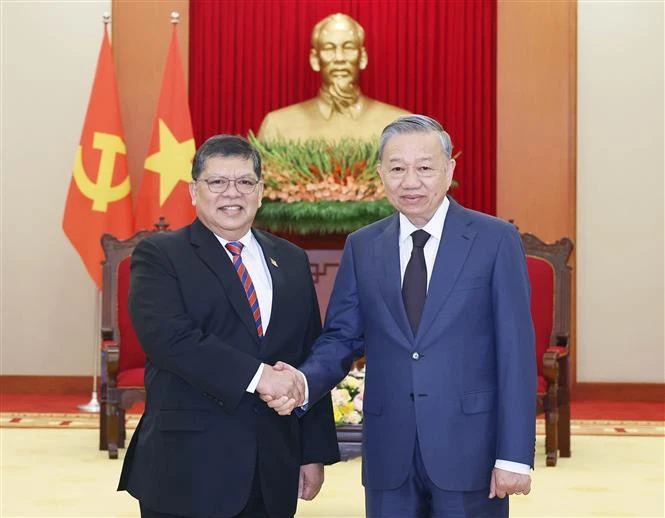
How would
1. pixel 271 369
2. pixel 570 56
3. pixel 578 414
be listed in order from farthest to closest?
pixel 570 56 → pixel 578 414 → pixel 271 369

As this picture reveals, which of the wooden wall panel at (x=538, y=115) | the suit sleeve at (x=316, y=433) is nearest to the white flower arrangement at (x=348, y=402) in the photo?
the suit sleeve at (x=316, y=433)

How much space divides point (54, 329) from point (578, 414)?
3832 mm

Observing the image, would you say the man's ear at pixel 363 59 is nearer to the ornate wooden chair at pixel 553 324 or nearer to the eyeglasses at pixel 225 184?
the ornate wooden chair at pixel 553 324

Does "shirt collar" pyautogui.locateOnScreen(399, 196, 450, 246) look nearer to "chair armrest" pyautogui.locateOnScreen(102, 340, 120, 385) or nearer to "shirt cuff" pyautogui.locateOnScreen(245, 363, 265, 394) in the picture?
"shirt cuff" pyautogui.locateOnScreen(245, 363, 265, 394)

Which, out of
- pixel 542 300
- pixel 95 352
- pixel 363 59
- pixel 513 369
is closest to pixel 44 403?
pixel 95 352

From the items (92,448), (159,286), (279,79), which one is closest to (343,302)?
(159,286)

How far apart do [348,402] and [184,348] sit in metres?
2.65

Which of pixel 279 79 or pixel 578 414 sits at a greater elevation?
pixel 279 79

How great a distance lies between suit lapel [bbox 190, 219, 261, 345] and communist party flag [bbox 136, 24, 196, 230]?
460 cm

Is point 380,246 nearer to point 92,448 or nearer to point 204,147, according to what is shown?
point 204,147

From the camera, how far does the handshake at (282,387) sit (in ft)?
8.66

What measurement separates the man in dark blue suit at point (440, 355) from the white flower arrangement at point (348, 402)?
92.5 inches

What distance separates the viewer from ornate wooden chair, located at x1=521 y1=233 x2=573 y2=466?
5797 millimetres

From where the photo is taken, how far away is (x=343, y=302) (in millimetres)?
2838
